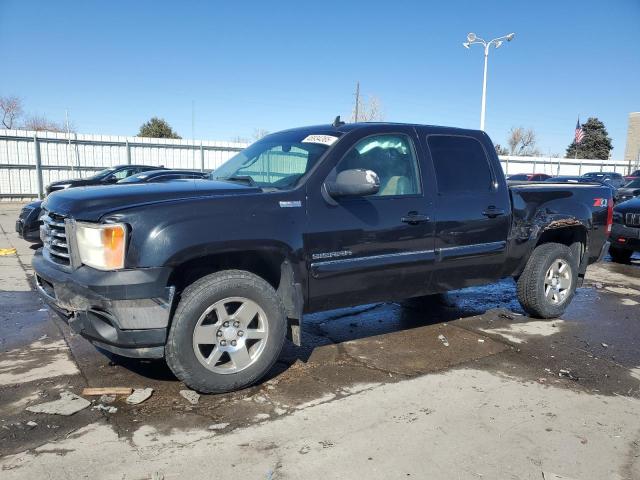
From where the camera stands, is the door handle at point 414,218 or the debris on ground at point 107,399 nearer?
the debris on ground at point 107,399

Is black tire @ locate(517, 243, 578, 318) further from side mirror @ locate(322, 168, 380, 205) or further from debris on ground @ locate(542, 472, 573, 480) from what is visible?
debris on ground @ locate(542, 472, 573, 480)

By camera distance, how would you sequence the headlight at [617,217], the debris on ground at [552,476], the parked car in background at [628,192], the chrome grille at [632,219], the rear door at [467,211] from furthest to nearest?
the parked car in background at [628,192], the headlight at [617,217], the chrome grille at [632,219], the rear door at [467,211], the debris on ground at [552,476]

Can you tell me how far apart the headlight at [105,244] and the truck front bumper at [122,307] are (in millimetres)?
59

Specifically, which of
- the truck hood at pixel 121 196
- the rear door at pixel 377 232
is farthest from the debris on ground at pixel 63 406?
the rear door at pixel 377 232

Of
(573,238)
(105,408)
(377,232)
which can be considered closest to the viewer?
(105,408)

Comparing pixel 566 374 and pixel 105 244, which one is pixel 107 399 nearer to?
pixel 105 244

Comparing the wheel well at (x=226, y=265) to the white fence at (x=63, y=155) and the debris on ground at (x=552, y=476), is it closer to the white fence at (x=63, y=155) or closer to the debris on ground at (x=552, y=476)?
the debris on ground at (x=552, y=476)

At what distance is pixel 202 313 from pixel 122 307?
1.66ft

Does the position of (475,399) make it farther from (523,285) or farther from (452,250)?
(523,285)

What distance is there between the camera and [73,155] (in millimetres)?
22328

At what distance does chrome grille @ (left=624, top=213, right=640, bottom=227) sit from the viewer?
9055 mm

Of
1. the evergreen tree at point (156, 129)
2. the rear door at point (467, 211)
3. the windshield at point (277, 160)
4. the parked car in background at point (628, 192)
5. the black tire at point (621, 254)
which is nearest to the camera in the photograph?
the windshield at point (277, 160)

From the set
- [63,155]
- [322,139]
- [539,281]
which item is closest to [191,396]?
[322,139]

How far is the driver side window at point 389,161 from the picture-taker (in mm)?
4223
